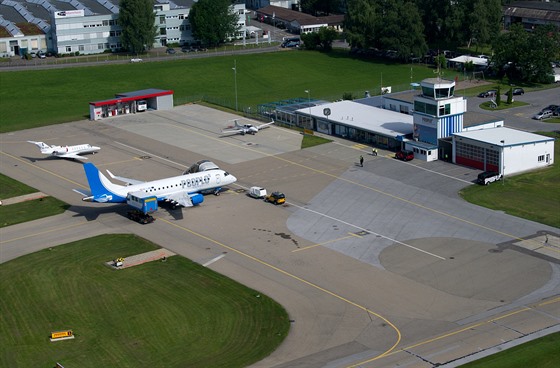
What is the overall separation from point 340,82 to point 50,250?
362ft

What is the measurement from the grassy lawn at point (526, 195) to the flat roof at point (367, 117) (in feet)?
75.2

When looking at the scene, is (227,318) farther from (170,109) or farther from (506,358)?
(170,109)

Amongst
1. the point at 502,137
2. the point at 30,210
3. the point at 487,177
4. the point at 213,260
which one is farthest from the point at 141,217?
the point at 502,137

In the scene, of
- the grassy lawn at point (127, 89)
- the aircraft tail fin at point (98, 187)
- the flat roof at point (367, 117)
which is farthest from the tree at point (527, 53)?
the aircraft tail fin at point (98, 187)

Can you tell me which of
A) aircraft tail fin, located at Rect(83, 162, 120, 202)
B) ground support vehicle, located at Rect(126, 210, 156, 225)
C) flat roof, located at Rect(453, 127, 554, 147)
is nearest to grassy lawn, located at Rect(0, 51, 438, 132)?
flat roof, located at Rect(453, 127, 554, 147)

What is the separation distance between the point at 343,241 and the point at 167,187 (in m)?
25.4

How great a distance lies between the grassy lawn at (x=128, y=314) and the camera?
242 feet

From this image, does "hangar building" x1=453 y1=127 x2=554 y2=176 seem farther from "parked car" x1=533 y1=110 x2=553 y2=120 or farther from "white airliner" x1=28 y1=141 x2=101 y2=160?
"white airliner" x1=28 y1=141 x2=101 y2=160

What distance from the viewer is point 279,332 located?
77.5m

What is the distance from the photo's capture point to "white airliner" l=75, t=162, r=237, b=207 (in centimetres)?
10494

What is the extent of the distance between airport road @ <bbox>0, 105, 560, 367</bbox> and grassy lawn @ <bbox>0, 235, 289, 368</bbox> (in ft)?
9.46

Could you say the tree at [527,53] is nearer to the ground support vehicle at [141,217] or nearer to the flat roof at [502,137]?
the flat roof at [502,137]

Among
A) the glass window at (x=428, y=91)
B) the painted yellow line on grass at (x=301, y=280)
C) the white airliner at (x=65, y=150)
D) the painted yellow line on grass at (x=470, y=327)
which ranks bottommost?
the painted yellow line on grass at (x=470, y=327)

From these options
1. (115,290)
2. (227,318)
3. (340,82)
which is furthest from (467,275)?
(340,82)
